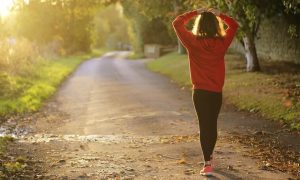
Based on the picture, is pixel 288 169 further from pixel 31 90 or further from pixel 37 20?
pixel 37 20

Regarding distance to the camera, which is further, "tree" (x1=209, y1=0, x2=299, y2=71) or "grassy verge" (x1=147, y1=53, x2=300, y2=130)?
"tree" (x1=209, y1=0, x2=299, y2=71)

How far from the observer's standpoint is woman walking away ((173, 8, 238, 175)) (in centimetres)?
707

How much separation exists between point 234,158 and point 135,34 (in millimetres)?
52537

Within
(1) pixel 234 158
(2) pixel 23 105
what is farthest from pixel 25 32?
(1) pixel 234 158

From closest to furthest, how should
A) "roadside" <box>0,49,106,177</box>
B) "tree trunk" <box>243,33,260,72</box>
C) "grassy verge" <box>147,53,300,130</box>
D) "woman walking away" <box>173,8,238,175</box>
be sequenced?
"woman walking away" <box>173,8,238,175</box>
"roadside" <box>0,49,106,177</box>
"grassy verge" <box>147,53,300,130</box>
"tree trunk" <box>243,33,260,72</box>

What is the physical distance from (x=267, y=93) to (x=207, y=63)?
8716mm

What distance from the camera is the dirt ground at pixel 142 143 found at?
302 inches

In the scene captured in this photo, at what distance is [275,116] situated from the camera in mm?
12406

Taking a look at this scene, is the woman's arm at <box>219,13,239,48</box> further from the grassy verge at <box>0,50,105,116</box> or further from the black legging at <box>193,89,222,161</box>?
the grassy verge at <box>0,50,105,116</box>

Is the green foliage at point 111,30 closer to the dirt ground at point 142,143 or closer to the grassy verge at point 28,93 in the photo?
the grassy verge at point 28,93

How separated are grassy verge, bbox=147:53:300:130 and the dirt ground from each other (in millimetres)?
453

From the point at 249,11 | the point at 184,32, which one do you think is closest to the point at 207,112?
the point at 184,32

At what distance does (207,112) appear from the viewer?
7359mm

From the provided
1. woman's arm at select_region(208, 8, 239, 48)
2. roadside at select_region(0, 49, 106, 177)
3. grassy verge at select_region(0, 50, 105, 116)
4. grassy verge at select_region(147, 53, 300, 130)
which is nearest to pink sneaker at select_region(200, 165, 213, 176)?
woman's arm at select_region(208, 8, 239, 48)
